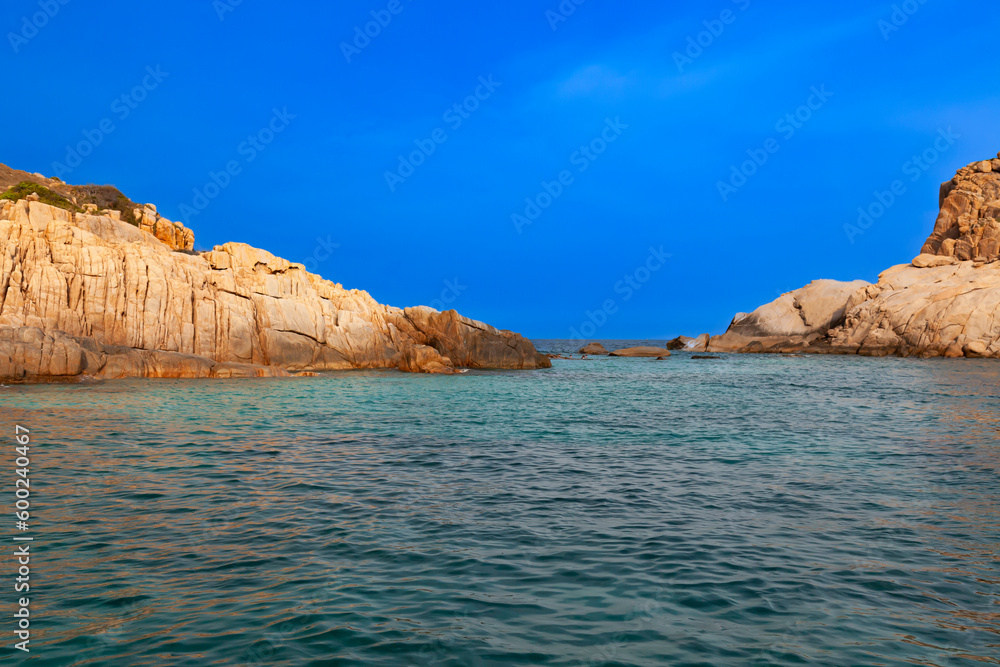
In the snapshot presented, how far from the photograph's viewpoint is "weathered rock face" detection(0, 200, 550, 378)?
36.8 metres

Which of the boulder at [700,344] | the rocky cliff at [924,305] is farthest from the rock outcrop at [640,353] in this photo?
the rocky cliff at [924,305]

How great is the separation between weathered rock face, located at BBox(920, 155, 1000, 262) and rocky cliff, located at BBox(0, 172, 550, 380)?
7033 centimetres

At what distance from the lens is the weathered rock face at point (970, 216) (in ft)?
264

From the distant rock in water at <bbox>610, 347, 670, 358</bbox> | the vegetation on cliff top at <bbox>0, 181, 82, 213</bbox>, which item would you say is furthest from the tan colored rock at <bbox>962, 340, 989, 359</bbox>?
the vegetation on cliff top at <bbox>0, 181, 82, 213</bbox>

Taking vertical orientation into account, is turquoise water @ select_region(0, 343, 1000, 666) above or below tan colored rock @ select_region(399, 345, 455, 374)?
below

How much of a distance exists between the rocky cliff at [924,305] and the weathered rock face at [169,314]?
5253cm

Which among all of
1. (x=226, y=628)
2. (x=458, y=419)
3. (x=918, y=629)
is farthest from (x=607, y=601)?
(x=458, y=419)

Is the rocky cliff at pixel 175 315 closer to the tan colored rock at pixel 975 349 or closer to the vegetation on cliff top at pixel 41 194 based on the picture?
the vegetation on cliff top at pixel 41 194

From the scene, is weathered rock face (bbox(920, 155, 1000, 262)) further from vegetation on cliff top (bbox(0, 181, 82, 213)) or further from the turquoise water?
vegetation on cliff top (bbox(0, 181, 82, 213))

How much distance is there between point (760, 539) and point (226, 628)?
23.0ft

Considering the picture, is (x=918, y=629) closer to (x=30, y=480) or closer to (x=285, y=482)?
(x=285, y=482)

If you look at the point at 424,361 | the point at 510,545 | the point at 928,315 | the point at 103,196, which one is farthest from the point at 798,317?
the point at 103,196

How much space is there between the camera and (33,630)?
581 centimetres

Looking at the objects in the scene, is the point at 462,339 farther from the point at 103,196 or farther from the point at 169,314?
the point at 103,196
